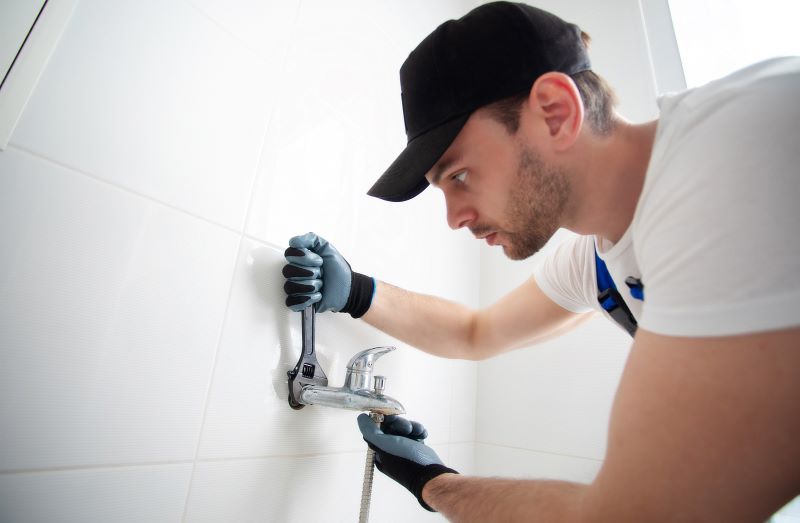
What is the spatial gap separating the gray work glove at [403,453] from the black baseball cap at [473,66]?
0.47 metres

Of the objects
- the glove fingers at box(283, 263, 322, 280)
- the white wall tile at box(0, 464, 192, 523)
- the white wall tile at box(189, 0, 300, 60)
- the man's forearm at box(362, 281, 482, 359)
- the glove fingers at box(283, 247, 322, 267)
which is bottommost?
Result: the white wall tile at box(0, 464, 192, 523)

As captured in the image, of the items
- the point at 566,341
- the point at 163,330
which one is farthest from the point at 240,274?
the point at 566,341

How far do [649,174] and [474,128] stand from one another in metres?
0.25

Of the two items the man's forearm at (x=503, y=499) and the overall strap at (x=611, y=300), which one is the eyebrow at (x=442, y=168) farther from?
the man's forearm at (x=503, y=499)

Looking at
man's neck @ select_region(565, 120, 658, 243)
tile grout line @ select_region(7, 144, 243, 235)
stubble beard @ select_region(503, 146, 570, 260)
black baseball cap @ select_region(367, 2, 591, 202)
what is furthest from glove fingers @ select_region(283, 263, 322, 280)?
man's neck @ select_region(565, 120, 658, 243)

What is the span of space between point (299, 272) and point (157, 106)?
0.33m

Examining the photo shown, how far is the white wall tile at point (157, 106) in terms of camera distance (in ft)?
1.52

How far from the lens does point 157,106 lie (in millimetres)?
547

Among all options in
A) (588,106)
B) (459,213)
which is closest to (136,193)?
(459,213)

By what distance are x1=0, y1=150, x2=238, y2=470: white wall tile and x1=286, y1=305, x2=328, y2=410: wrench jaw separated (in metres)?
0.14

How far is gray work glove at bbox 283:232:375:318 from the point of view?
639mm

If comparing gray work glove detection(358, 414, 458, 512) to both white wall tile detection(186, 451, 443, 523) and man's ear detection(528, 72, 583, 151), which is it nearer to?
white wall tile detection(186, 451, 443, 523)

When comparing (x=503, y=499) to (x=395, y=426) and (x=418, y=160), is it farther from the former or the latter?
(x=418, y=160)

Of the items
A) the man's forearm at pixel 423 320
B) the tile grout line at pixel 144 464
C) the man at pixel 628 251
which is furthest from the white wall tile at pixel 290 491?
the man's forearm at pixel 423 320
